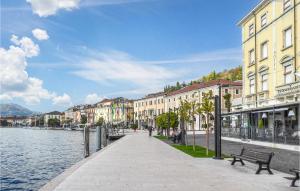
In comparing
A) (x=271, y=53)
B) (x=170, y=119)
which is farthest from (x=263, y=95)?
(x=170, y=119)

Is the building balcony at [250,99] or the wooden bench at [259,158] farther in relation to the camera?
the building balcony at [250,99]

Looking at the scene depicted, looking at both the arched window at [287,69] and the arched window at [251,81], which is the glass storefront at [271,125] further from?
the arched window at [287,69]

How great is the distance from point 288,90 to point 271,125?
6.52 m

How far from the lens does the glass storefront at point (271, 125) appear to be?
32.1 metres

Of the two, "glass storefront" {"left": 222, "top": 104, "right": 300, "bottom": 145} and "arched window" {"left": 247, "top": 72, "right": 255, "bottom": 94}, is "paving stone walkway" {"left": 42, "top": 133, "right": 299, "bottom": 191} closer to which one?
"glass storefront" {"left": 222, "top": 104, "right": 300, "bottom": 145}

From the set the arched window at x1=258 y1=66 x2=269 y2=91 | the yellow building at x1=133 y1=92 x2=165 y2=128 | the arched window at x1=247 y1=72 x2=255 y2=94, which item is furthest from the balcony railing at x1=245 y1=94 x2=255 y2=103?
the yellow building at x1=133 y1=92 x2=165 y2=128

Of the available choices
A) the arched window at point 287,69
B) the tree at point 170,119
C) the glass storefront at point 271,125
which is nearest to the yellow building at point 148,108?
the tree at point 170,119

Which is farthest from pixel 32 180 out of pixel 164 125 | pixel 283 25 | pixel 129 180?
pixel 164 125

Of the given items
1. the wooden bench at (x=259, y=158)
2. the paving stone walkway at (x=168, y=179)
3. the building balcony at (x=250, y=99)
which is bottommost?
the paving stone walkway at (x=168, y=179)

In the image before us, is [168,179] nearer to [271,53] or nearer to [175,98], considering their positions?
[271,53]

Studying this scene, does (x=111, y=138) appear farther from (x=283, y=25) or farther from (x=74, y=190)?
(x=74, y=190)

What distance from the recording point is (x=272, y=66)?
1556 inches

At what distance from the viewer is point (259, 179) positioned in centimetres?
1423

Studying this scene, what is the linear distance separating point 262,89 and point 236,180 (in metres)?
29.8
